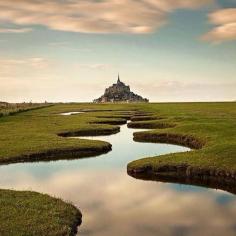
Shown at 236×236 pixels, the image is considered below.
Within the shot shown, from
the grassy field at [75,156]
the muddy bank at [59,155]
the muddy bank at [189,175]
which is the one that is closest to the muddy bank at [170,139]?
the grassy field at [75,156]

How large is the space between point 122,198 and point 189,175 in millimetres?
8008

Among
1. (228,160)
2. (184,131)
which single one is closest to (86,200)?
(228,160)

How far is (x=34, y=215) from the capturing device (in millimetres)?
23375

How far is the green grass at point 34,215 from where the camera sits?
21.5 m

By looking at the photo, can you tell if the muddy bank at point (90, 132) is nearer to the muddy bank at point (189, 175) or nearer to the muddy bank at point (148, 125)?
the muddy bank at point (148, 125)

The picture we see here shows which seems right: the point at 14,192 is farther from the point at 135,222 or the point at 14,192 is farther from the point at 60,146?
the point at 60,146

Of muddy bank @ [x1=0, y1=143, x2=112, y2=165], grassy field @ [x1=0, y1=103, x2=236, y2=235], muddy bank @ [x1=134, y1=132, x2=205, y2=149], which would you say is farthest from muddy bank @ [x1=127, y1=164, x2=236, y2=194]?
muddy bank @ [x1=134, y1=132, x2=205, y2=149]

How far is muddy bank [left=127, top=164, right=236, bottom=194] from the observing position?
3388 centimetres

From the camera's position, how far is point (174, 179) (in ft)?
117

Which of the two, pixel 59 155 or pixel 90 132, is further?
pixel 90 132

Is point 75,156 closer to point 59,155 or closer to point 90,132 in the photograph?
point 59,155

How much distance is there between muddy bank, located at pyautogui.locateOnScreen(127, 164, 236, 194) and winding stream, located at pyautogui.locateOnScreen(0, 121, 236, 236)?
3.68 ft

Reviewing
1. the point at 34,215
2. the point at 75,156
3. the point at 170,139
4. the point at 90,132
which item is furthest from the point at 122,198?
the point at 90,132

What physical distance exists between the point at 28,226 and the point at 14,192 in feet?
23.6
